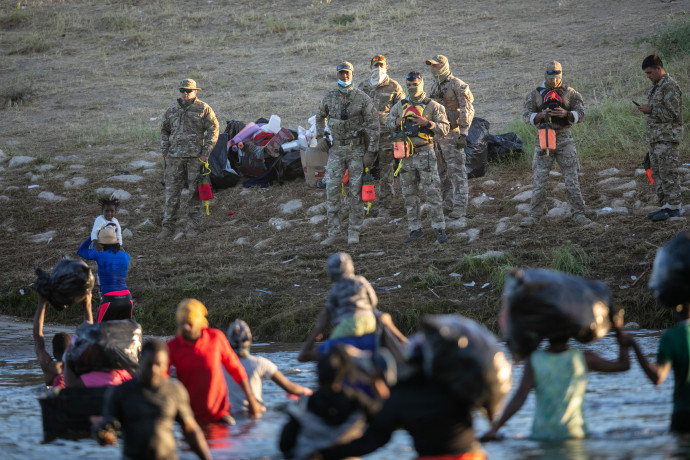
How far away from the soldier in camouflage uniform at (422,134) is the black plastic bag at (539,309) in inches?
291

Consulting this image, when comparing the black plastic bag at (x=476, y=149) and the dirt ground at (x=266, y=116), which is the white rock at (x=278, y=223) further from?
the black plastic bag at (x=476, y=149)

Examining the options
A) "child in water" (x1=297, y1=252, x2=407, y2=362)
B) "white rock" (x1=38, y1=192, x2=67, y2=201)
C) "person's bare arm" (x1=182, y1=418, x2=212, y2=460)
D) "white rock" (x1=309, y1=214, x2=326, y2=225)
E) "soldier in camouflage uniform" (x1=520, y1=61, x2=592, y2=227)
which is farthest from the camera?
"white rock" (x1=38, y1=192, x2=67, y2=201)

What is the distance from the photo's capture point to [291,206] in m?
14.7

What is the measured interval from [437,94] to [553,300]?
28.0 ft

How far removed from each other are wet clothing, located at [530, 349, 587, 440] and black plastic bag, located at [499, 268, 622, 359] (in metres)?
0.31

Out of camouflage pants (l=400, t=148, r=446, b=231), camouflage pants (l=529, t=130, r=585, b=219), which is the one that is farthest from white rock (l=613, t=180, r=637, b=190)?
camouflage pants (l=400, t=148, r=446, b=231)

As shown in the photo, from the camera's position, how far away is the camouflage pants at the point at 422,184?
463 inches

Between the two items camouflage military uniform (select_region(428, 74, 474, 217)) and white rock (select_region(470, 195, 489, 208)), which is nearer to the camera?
camouflage military uniform (select_region(428, 74, 474, 217))

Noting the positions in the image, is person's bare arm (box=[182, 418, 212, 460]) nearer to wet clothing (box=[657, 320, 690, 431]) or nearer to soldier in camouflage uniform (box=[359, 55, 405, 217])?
wet clothing (box=[657, 320, 690, 431])

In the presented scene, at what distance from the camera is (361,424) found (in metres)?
3.84

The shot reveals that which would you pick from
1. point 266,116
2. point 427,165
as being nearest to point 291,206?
point 427,165

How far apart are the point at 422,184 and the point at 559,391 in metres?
7.34

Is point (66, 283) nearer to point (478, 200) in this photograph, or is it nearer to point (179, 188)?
point (179, 188)

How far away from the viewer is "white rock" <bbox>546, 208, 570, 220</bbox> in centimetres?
1208
